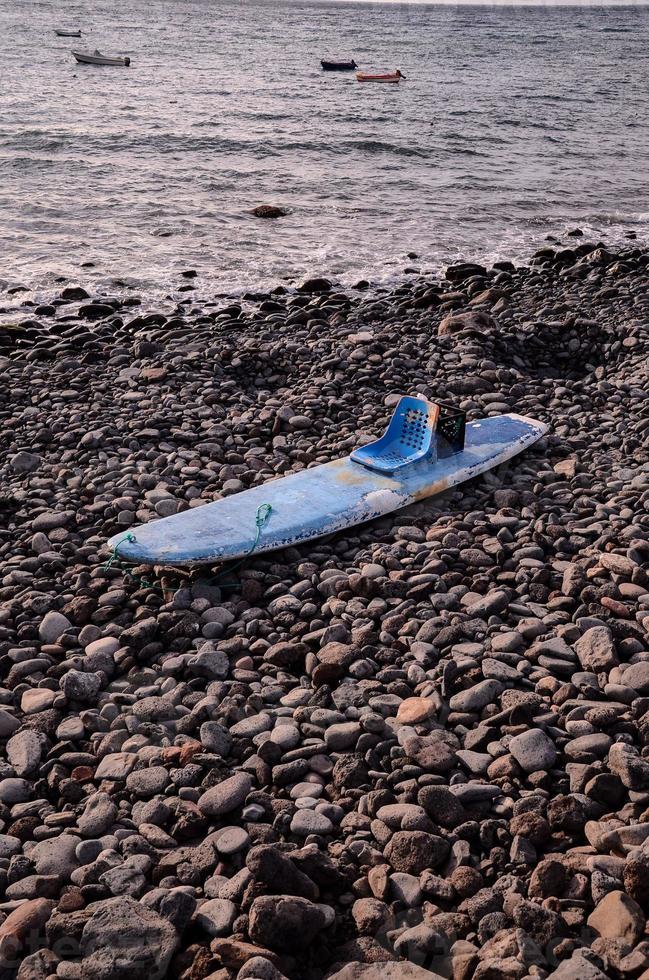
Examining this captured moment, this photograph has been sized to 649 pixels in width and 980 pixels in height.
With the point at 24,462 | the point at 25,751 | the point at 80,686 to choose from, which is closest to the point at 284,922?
the point at 25,751

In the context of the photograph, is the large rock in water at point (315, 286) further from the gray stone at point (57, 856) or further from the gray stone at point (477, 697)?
the gray stone at point (57, 856)

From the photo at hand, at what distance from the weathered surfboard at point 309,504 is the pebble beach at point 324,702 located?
0.49 feet

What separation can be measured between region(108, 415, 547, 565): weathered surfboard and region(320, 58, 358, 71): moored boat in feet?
143

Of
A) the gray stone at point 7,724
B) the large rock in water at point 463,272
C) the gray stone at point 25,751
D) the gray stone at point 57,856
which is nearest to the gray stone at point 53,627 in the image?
the gray stone at point 7,724

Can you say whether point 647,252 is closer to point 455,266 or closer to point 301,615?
point 455,266

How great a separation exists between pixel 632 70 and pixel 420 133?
30.5 meters

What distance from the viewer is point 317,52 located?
5600 cm

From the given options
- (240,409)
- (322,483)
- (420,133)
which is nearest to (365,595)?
(322,483)

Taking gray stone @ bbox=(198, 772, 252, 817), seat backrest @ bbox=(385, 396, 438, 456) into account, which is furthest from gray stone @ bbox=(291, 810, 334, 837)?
seat backrest @ bbox=(385, 396, 438, 456)

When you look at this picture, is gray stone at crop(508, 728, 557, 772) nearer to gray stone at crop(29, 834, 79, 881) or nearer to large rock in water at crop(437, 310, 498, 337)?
gray stone at crop(29, 834, 79, 881)

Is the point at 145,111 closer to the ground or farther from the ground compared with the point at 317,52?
closer to the ground

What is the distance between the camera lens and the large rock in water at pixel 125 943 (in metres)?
2.94

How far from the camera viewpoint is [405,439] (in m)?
7.09

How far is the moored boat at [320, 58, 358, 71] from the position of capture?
44812 millimetres
